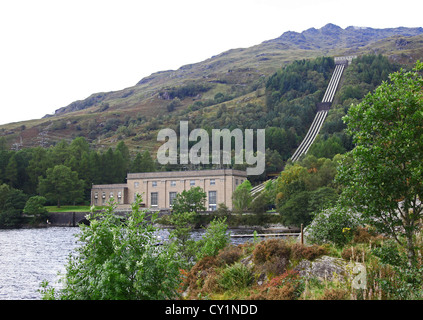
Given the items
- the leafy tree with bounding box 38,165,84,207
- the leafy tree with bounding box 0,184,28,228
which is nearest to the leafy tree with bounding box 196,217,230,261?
the leafy tree with bounding box 0,184,28,228

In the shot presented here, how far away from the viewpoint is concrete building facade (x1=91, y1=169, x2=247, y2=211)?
110312 millimetres

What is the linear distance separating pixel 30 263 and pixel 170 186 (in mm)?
68823

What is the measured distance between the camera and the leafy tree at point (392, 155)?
15297 millimetres

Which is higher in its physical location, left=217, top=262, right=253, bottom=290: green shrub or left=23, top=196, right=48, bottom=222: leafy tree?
left=217, top=262, right=253, bottom=290: green shrub

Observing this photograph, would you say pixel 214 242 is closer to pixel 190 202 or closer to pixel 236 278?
pixel 236 278

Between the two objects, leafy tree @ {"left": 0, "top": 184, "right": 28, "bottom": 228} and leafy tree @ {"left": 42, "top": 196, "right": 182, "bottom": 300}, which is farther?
leafy tree @ {"left": 0, "top": 184, "right": 28, "bottom": 228}

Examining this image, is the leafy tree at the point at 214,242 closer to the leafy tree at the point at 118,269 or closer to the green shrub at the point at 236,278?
the green shrub at the point at 236,278

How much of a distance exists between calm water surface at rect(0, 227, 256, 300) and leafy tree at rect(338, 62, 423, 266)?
1171cm

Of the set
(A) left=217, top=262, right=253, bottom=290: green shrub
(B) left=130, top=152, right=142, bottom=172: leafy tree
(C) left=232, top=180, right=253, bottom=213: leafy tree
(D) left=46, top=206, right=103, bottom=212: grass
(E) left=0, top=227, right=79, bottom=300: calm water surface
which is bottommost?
(D) left=46, top=206, right=103, bottom=212: grass

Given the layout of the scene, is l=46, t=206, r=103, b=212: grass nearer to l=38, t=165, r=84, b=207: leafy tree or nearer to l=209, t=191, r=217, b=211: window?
l=38, t=165, r=84, b=207: leafy tree

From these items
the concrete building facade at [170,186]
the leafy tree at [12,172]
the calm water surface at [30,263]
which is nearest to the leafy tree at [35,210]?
the concrete building facade at [170,186]

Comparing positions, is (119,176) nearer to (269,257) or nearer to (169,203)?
(169,203)

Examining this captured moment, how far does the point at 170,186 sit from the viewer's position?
116875mm
